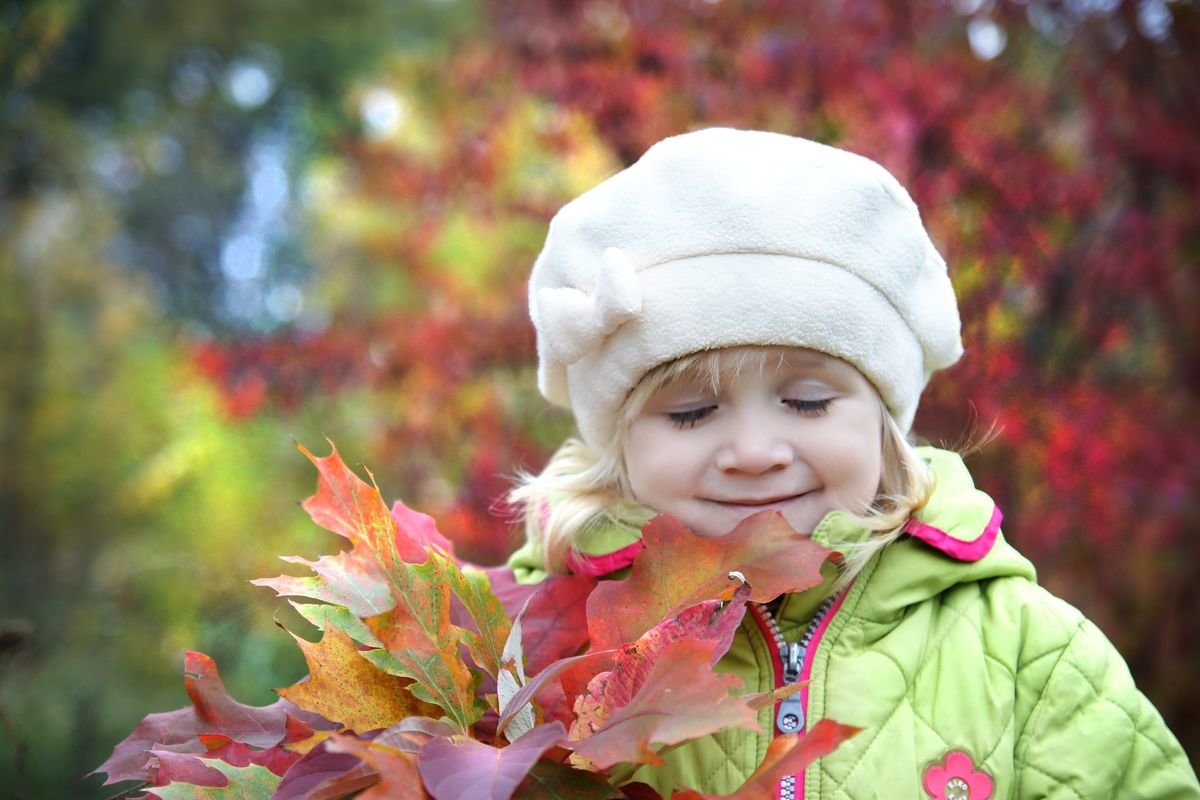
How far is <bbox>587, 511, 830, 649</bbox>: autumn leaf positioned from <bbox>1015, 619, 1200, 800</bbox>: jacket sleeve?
386 millimetres

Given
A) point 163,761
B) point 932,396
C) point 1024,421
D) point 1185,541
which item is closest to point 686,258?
point 163,761

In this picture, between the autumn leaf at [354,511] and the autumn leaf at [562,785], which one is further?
the autumn leaf at [354,511]

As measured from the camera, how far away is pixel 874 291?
132 centimetres

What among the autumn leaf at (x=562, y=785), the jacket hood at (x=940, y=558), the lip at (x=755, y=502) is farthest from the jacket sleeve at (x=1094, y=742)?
the autumn leaf at (x=562, y=785)

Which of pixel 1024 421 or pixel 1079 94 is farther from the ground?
pixel 1079 94

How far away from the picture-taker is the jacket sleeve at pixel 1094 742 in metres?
1.21

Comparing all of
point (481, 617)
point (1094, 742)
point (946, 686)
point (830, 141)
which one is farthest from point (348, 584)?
point (830, 141)

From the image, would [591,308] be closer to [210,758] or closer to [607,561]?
[607,561]

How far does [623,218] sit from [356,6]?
801cm

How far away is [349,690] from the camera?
1041mm

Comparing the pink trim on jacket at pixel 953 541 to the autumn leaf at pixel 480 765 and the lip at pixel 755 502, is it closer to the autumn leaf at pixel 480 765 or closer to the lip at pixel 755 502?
the lip at pixel 755 502

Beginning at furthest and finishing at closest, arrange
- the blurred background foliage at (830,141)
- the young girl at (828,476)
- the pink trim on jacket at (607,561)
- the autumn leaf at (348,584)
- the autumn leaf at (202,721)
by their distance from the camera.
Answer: the blurred background foliage at (830,141) → the pink trim on jacket at (607,561) → the young girl at (828,476) → the autumn leaf at (202,721) → the autumn leaf at (348,584)

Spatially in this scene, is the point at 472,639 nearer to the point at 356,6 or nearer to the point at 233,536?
the point at 233,536

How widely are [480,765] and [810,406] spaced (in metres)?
0.65
